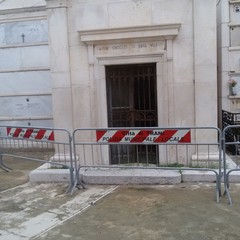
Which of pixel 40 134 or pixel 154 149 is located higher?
pixel 40 134

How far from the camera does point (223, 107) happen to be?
Result: 10.3m

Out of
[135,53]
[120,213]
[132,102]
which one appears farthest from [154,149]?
[120,213]

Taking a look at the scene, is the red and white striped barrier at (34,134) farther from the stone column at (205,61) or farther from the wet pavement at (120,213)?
the stone column at (205,61)

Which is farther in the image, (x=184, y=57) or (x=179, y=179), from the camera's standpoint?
(x=184, y=57)

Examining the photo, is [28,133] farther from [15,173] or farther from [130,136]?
[130,136]

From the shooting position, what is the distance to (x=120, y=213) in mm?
5348

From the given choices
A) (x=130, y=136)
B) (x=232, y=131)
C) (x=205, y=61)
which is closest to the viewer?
(x=130, y=136)

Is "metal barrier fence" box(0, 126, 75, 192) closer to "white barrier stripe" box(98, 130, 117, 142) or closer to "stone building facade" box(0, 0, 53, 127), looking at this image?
"white barrier stripe" box(98, 130, 117, 142)

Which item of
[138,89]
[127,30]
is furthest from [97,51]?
[138,89]

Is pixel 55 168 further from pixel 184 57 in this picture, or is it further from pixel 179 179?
pixel 184 57

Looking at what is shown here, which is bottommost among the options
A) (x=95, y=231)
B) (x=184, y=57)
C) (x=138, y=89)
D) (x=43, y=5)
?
(x=95, y=231)

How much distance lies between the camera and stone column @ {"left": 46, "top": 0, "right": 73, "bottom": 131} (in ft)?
25.2

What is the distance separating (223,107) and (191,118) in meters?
3.17

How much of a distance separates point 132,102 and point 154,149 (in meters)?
1.26
